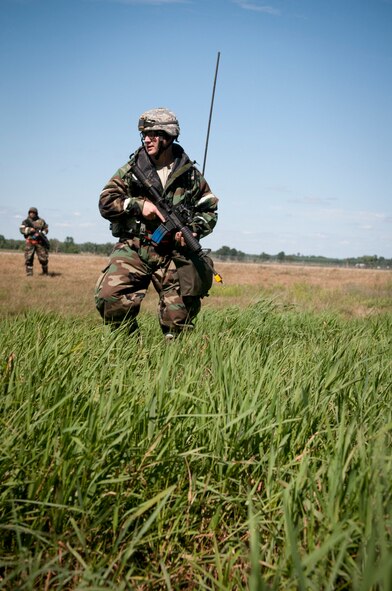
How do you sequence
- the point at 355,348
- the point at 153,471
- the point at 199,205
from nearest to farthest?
1. the point at 153,471
2. the point at 355,348
3. the point at 199,205

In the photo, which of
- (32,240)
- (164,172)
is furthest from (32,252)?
(164,172)

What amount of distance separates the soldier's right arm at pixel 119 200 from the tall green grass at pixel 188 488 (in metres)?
2.30

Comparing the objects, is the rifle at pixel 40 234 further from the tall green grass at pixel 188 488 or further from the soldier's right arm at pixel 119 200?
the tall green grass at pixel 188 488

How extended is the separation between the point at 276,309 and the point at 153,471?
15.5 feet

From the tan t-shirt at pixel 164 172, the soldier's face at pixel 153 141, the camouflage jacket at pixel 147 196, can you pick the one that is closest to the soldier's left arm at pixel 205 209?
the camouflage jacket at pixel 147 196

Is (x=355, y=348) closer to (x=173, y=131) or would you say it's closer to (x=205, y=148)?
(x=173, y=131)

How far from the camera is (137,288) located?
4.52 metres

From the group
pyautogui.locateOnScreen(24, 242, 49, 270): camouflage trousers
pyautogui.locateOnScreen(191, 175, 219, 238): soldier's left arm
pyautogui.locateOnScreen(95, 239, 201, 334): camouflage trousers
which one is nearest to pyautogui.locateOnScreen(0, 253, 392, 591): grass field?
pyautogui.locateOnScreen(95, 239, 201, 334): camouflage trousers

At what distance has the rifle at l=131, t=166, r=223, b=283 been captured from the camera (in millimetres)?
4367

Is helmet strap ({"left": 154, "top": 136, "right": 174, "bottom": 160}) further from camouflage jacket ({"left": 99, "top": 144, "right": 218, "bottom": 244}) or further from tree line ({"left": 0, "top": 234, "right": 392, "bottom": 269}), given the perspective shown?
tree line ({"left": 0, "top": 234, "right": 392, "bottom": 269})

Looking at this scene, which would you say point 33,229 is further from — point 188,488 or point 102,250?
point 102,250

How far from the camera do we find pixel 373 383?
2373mm

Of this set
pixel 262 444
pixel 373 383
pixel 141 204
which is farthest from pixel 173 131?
pixel 262 444

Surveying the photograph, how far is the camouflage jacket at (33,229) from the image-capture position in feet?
55.5
